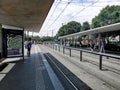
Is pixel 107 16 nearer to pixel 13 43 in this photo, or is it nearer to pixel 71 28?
pixel 71 28

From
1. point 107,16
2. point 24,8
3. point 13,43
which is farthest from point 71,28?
point 24,8

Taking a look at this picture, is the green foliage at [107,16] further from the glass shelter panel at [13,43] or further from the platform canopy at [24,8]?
the platform canopy at [24,8]

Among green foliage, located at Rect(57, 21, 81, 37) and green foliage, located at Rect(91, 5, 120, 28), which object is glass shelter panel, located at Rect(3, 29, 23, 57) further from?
green foliage, located at Rect(57, 21, 81, 37)

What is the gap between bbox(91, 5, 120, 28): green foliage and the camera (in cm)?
8075

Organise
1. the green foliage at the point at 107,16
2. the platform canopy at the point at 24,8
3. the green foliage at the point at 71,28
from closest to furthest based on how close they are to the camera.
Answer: the platform canopy at the point at 24,8 → the green foliage at the point at 107,16 → the green foliage at the point at 71,28

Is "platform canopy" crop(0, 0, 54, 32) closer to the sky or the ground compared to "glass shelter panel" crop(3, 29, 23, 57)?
closer to the sky

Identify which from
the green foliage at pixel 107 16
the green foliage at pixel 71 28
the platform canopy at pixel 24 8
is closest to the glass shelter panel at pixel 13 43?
the platform canopy at pixel 24 8

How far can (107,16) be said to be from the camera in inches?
3418

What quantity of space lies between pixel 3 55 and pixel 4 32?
1.96 m

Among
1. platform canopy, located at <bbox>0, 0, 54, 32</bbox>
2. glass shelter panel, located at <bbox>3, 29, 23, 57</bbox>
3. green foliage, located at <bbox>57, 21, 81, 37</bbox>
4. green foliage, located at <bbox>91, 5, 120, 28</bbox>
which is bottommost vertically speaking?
glass shelter panel, located at <bbox>3, 29, 23, 57</bbox>

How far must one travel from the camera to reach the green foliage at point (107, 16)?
265 ft

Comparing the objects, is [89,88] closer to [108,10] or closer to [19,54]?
[19,54]

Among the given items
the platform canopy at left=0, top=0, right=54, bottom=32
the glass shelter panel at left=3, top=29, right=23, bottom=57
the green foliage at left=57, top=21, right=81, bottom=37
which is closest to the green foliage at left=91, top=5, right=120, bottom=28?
the green foliage at left=57, top=21, right=81, bottom=37

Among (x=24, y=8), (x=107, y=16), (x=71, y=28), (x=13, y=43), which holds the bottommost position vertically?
(x=13, y=43)
